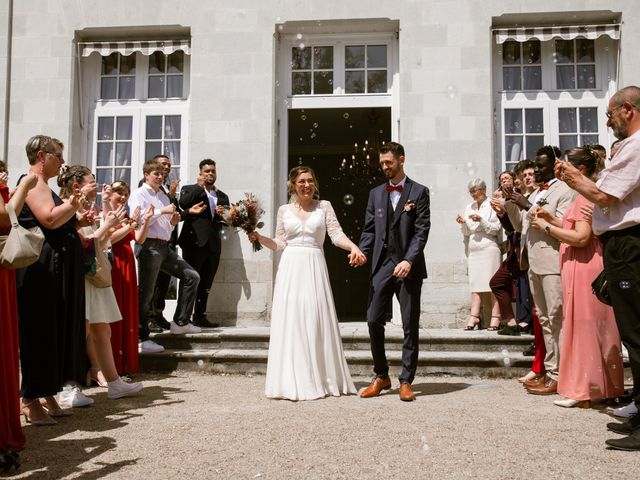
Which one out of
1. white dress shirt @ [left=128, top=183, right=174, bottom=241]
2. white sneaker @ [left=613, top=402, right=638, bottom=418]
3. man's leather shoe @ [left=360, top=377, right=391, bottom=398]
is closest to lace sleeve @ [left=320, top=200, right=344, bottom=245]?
man's leather shoe @ [left=360, top=377, right=391, bottom=398]

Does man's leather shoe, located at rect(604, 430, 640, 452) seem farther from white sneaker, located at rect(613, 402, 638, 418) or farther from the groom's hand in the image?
the groom's hand

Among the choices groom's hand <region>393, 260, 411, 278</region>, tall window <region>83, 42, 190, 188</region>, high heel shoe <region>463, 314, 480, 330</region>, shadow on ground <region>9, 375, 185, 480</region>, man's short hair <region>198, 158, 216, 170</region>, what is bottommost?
shadow on ground <region>9, 375, 185, 480</region>

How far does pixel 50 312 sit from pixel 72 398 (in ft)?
3.43

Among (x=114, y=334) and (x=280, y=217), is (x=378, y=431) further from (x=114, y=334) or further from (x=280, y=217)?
(x=114, y=334)

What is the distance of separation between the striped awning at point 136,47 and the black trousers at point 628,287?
6.93m

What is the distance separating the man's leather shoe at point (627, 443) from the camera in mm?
3693

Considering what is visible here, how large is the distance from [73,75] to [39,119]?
813 millimetres

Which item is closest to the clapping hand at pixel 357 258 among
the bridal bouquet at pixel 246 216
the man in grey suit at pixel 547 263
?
the bridal bouquet at pixel 246 216

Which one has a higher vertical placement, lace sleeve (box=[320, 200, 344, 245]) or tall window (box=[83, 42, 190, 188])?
tall window (box=[83, 42, 190, 188])

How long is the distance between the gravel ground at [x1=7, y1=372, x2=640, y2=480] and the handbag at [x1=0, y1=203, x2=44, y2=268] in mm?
1155

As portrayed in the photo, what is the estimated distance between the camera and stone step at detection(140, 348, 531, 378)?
6.50m

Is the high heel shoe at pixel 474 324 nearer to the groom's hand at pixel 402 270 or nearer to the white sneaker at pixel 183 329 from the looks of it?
the groom's hand at pixel 402 270

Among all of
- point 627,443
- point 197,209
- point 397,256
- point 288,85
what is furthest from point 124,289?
point 627,443

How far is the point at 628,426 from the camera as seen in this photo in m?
3.96
